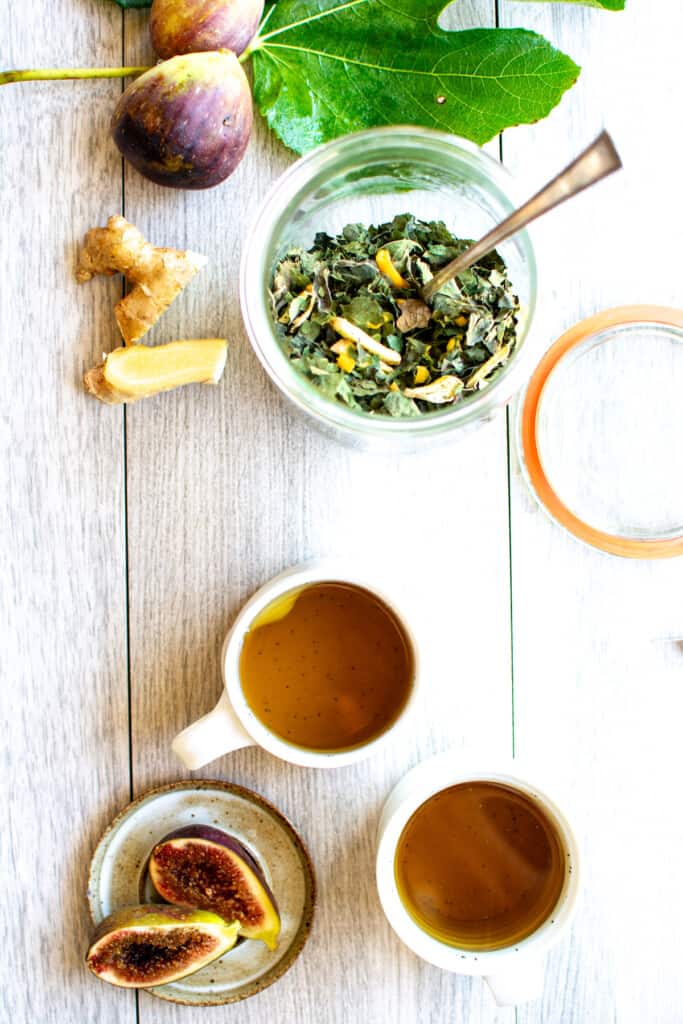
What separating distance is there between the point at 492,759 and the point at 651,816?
0.17m

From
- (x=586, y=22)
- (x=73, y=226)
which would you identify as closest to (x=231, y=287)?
(x=73, y=226)

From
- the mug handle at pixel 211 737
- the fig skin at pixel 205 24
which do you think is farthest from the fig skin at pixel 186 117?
the mug handle at pixel 211 737

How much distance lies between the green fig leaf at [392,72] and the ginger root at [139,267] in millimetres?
129

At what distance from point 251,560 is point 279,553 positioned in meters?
0.02

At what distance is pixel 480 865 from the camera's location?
792 millimetres

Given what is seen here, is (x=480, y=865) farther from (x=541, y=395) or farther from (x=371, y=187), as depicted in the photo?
(x=371, y=187)

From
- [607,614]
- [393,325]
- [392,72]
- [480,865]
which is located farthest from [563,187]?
[480,865]

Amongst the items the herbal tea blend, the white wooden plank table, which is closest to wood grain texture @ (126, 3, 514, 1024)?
the white wooden plank table

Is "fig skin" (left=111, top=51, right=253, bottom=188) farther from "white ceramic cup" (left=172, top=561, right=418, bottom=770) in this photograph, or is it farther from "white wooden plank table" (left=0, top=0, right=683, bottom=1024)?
"white ceramic cup" (left=172, top=561, right=418, bottom=770)

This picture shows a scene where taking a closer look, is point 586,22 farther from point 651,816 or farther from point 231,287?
point 651,816

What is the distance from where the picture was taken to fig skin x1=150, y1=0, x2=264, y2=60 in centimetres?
72

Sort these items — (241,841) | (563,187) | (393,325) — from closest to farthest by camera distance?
(563,187) → (393,325) → (241,841)

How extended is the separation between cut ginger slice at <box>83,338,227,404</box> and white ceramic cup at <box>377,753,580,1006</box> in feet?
1.14

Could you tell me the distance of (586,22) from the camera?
32.7 inches
